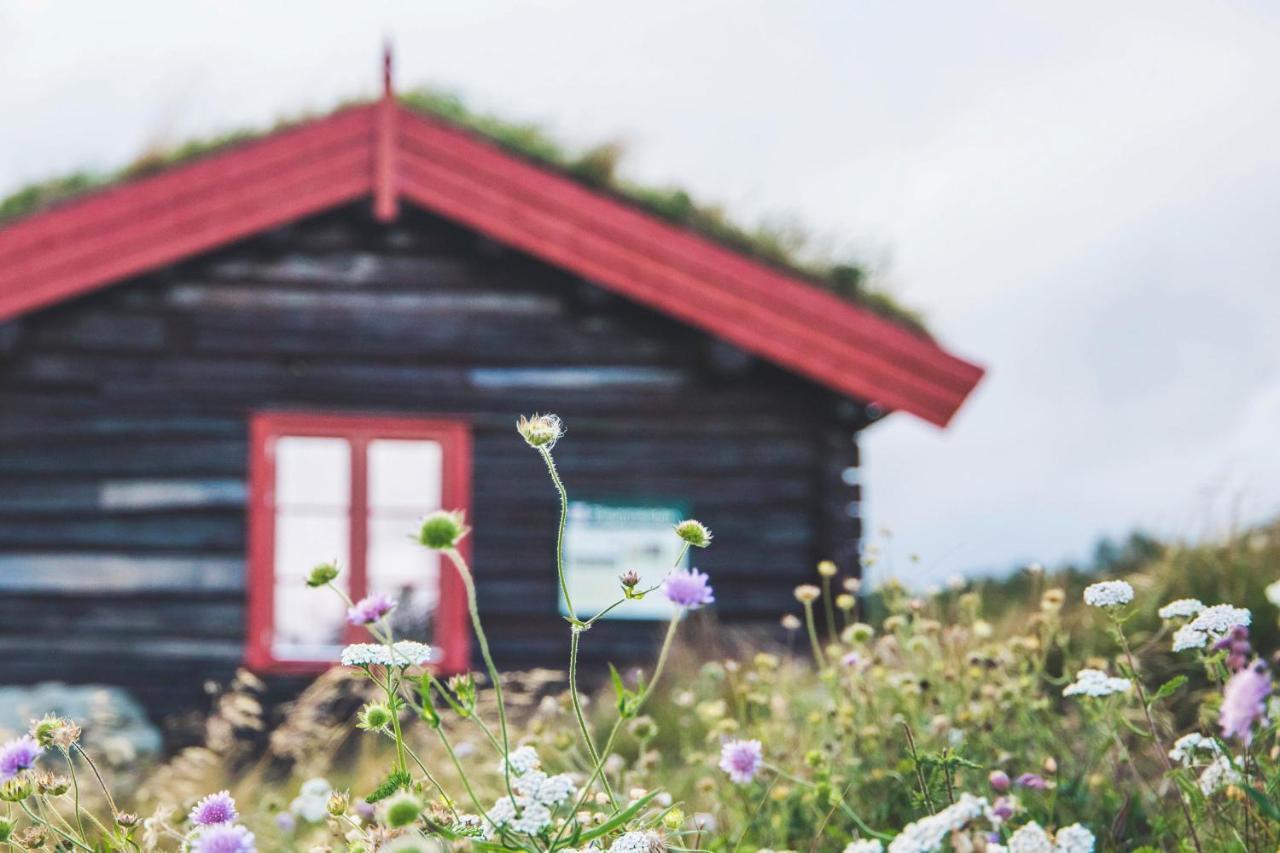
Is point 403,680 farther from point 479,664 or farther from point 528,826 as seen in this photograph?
point 479,664

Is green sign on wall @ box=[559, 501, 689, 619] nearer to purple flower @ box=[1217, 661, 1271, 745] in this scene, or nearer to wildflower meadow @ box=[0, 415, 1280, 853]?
wildflower meadow @ box=[0, 415, 1280, 853]

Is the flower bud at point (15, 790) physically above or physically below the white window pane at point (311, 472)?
below

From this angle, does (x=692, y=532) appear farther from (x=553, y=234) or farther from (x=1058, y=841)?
(x=553, y=234)

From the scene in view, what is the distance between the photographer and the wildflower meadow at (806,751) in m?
1.89

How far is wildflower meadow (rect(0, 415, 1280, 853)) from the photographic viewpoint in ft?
6.21

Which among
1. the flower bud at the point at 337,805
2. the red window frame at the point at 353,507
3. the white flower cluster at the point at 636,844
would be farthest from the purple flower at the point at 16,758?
the red window frame at the point at 353,507

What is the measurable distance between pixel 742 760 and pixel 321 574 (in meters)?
0.86

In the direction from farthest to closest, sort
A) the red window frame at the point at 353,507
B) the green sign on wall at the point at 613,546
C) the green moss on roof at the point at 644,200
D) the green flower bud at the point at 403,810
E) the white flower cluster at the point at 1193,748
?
the green moss on roof at the point at 644,200, the green sign on wall at the point at 613,546, the red window frame at the point at 353,507, the white flower cluster at the point at 1193,748, the green flower bud at the point at 403,810

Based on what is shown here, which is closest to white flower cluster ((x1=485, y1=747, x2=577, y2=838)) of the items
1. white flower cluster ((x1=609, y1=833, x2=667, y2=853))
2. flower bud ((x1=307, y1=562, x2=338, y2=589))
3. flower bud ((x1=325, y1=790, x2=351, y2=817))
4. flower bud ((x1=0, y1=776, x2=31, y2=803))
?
white flower cluster ((x1=609, y1=833, x2=667, y2=853))

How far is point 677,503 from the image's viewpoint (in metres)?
7.49

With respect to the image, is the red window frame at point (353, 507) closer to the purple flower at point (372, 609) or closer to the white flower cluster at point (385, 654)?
the white flower cluster at point (385, 654)

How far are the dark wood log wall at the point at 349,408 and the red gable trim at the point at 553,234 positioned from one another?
1.10 ft

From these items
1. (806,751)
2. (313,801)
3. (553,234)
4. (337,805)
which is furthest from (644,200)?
(337,805)

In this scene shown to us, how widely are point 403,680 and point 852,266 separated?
20.7 feet
